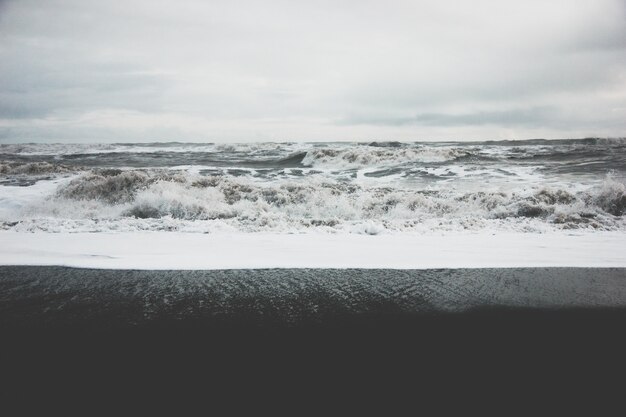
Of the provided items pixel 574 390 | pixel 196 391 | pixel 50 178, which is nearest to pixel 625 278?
pixel 574 390

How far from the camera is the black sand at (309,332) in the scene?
208 cm

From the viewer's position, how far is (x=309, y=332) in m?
2.65

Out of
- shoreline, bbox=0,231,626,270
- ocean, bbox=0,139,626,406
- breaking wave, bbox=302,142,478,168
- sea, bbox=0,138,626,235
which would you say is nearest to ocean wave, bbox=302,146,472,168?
breaking wave, bbox=302,142,478,168

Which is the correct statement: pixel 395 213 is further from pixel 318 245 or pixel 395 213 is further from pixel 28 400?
pixel 28 400

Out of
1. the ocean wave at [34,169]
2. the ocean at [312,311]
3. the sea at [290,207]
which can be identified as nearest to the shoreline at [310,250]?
the ocean at [312,311]

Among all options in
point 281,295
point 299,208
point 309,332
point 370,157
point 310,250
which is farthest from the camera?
point 370,157

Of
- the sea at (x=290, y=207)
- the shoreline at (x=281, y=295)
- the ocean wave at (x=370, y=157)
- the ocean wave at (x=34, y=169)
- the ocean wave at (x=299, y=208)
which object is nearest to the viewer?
the shoreline at (x=281, y=295)

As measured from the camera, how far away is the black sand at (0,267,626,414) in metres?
2.08

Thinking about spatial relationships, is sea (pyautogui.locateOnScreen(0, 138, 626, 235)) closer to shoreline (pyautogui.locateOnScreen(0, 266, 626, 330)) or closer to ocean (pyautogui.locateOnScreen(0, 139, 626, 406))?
ocean (pyautogui.locateOnScreen(0, 139, 626, 406))

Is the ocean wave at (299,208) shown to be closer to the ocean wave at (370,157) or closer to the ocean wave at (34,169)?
the ocean wave at (34,169)

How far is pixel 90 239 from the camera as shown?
533cm

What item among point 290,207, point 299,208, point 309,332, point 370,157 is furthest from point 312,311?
point 370,157

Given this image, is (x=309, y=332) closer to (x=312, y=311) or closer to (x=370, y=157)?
(x=312, y=311)

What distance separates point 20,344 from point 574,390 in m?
3.43
